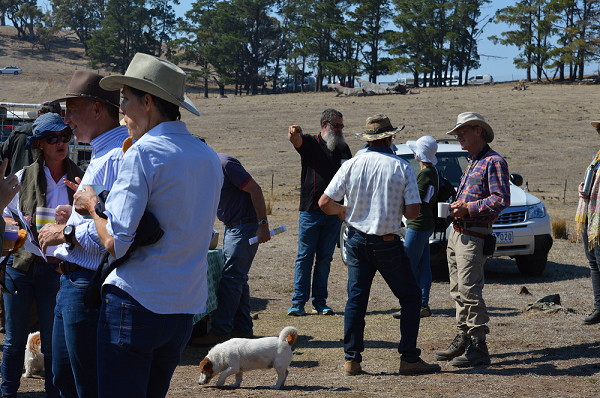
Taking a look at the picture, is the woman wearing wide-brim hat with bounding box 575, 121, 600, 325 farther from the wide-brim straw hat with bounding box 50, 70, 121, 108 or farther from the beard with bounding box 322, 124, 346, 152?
the wide-brim straw hat with bounding box 50, 70, 121, 108

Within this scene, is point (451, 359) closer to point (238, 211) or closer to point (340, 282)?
point (238, 211)

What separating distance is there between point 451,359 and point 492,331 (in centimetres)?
117

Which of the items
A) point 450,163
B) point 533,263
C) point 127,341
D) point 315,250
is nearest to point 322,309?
point 315,250

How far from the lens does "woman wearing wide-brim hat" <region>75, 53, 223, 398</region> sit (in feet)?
7.83

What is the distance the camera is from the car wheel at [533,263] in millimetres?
9500

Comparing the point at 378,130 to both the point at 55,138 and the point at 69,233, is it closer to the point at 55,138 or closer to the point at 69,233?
the point at 55,138

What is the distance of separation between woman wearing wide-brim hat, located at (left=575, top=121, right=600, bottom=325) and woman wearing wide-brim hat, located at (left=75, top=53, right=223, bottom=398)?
4972 mm

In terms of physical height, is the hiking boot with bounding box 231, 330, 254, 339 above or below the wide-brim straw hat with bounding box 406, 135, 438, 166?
below

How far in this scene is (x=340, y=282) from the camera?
379 inches

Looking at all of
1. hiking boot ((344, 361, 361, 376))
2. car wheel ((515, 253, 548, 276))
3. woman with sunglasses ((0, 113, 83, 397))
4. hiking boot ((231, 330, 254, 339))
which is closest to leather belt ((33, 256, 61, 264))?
woman with sunglasses ((0, 113, 83, 397))

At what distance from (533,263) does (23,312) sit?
767 cm

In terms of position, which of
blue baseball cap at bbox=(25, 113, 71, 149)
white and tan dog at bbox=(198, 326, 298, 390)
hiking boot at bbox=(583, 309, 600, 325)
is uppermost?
blue baseball cap at bbox=(25, 113, 71, 149)

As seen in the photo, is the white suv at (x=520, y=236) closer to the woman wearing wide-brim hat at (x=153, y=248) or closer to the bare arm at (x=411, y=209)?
the bare arm at (x=411, y=209)

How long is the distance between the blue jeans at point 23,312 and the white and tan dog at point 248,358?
1.29 metres
